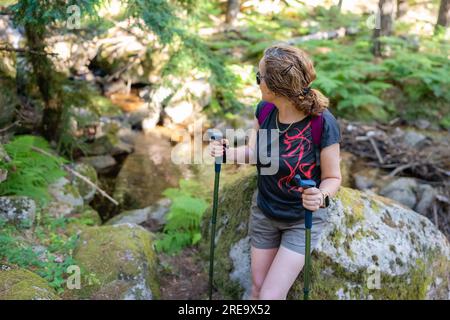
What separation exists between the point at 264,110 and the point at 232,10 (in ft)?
49.8

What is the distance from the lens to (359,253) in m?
3.84

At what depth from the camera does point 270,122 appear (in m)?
3.19

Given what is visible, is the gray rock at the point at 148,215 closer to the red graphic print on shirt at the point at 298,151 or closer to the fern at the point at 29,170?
the fern at the point at 29,170

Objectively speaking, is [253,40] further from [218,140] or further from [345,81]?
[218,140]

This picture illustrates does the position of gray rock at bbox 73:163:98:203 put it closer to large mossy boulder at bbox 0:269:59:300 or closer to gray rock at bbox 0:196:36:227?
gray rock at bbox 0:196:36:227

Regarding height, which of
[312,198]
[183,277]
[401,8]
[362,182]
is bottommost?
[183,277]

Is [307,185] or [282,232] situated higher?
[307,185]

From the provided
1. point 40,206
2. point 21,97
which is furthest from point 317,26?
point 40,206

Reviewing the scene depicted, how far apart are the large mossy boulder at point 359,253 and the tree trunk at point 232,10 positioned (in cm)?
1421

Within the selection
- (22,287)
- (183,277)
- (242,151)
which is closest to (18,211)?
(22,287)

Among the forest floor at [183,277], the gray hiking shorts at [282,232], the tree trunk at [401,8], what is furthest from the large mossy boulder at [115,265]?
the tree trunk at [401,8]

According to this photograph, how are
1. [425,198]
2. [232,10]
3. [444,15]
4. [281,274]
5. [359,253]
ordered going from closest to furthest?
[281,274] < [359,253] < [425,198] < [444,15] < [232,10]

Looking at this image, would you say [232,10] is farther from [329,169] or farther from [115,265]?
[329,169]
